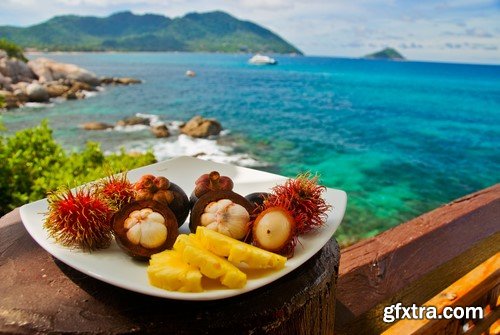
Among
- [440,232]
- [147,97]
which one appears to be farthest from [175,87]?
[440,232]

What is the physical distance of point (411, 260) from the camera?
1684 millimetres

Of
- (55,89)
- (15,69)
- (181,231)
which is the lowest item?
(55,89)

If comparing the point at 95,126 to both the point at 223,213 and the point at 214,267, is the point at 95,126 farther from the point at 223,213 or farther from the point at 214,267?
the point at 214,267

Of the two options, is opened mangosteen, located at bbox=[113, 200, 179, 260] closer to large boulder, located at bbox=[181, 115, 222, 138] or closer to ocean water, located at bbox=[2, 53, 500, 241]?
ocean water, located at bbox=[2, 53, 500, 241]

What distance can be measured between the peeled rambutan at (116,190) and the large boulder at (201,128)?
55.8ft

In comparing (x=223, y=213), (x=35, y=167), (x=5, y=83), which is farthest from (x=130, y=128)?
(x=223, y=213)

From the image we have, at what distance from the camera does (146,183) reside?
1294 mm

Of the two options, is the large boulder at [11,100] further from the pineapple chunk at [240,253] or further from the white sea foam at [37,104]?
the pineapple chunk at [240,253]

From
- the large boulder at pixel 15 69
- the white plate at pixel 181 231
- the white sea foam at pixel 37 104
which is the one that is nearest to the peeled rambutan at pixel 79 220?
the white plate at pixel 181 231

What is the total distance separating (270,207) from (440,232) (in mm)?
1068

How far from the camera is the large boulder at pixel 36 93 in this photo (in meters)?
26.0

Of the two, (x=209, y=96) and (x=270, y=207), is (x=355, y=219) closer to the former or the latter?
(x=270, y=207)

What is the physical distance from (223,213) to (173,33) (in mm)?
141592

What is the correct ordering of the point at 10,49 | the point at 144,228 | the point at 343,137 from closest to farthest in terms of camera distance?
the point at 144,228
the point at 343,137
the point at 10,49
